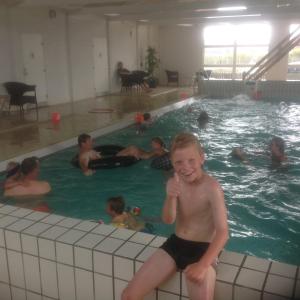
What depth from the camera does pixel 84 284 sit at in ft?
7.54

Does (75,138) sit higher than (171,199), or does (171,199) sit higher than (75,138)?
(171,199)

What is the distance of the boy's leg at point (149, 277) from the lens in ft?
6.30

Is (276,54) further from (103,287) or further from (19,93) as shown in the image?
(103,287)

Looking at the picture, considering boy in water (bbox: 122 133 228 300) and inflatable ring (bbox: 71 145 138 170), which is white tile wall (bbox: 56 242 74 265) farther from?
inflatable ring (bbox: 71 145 138 170)

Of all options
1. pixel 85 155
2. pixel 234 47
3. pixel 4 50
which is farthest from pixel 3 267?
pixel 234 47

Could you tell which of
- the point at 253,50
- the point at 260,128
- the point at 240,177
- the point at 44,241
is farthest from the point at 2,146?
the point at 253,50

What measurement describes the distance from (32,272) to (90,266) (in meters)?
0.48

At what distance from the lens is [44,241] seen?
2346 millimetres

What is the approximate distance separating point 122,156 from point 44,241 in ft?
14.6

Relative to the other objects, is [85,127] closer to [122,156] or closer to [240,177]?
[122,156]

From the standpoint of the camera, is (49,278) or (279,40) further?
(279,40)

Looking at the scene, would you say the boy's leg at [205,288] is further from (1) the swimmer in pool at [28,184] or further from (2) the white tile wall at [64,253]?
(1) the swimmer in pool at [28,184]

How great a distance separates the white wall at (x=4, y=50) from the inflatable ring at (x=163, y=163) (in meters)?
7.17

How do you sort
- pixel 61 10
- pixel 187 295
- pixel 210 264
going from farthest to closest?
pixel 61 10, pixel 187 295, pixel 210 264
